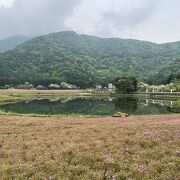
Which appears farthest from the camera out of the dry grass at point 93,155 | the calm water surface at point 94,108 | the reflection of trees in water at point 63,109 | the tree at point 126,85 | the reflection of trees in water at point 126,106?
the tree at point 126,85

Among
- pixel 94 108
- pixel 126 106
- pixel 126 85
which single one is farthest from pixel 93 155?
pixel 126 85

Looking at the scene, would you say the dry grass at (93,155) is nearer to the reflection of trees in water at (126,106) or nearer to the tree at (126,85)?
the reflection of trees in water at (126,106)

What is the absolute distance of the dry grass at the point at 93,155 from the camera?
54.8ft

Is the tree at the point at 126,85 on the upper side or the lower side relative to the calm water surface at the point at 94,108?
upper

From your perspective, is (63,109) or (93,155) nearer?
(93,155)

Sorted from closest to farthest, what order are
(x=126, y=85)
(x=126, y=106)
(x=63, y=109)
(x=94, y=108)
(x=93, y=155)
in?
(x=93, y=155), (x=63, y=109), (x=94, y=108), (x=126, y=106), (x=126, y=85)

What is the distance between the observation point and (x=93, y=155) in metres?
19.5

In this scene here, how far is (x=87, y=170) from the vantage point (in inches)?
679

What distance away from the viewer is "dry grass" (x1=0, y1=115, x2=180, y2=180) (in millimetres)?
16703

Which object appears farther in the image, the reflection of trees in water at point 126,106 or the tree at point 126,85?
the tree at point 126,85

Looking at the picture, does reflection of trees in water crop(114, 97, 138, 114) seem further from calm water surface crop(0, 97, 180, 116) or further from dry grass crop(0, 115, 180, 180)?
dry grass crop(0, 115, 180, 180)

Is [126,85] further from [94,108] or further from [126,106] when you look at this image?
[94,108]

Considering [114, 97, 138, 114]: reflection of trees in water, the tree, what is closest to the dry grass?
[114, 97, 138, 114]: reflection of trees in water

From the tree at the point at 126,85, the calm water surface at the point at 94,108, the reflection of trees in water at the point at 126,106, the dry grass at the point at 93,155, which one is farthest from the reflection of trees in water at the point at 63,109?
the tree at the point at 126,85
